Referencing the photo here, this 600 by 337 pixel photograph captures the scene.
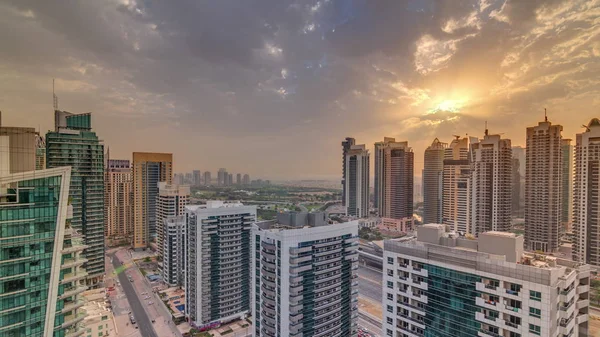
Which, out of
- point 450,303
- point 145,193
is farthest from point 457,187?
point 145,193

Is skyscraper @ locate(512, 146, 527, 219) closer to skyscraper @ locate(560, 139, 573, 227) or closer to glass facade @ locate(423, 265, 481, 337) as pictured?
skyscraper @ locate(560, 139, 573, 227)

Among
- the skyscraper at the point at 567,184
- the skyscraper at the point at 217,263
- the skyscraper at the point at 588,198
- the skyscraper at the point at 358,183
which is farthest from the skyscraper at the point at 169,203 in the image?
the skyscraper at the point at 567,184

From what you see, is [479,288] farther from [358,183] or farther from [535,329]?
[358,183]

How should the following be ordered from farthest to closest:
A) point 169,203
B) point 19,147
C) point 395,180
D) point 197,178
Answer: point 197,178
point 395,180
point 169,203
point 19,147

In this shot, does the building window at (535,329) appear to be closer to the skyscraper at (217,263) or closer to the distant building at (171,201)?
the skyscraper at (217,263)

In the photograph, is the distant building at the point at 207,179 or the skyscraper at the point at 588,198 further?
the distant building at the point at 207,179

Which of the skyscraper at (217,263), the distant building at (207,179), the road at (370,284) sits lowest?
the road at (370,284)
